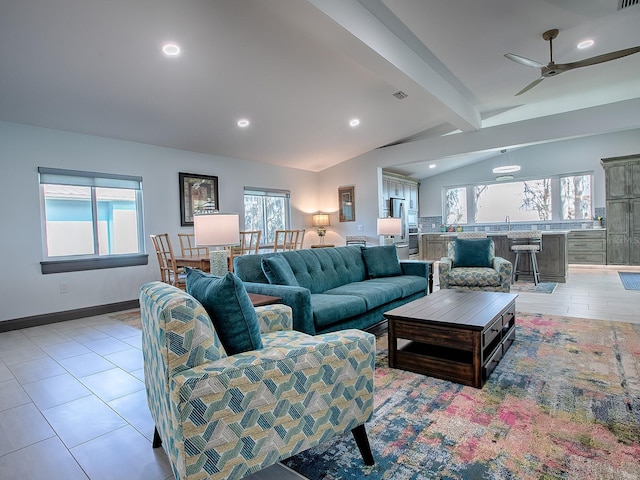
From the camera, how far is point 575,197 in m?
8.39

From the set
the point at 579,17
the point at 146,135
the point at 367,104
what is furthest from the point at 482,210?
the point at 146,135

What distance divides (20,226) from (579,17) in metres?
6.43

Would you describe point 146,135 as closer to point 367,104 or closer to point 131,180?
point 131,180

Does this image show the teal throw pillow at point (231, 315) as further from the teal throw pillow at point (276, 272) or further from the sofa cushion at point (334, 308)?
the teal throw pillow at point (276, 272)

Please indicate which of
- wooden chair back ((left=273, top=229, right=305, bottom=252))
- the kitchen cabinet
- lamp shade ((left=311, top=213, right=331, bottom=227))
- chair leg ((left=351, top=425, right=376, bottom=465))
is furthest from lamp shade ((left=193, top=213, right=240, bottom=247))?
the kitchen cabinet

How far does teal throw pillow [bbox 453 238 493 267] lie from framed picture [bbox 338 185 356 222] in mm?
3073

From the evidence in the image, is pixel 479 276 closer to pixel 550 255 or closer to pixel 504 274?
pixel 504 274

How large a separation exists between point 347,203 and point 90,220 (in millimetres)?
4796

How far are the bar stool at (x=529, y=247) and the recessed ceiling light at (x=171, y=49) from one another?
5.84 metres

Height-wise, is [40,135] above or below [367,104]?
below

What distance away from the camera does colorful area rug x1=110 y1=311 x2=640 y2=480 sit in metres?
1.50

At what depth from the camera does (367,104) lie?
211 inches

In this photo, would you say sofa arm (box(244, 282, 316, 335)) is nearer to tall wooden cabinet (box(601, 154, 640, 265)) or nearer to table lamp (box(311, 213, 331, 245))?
table lamp (box(311, 213, 331, 245))

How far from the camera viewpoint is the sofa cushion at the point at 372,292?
3.21m
